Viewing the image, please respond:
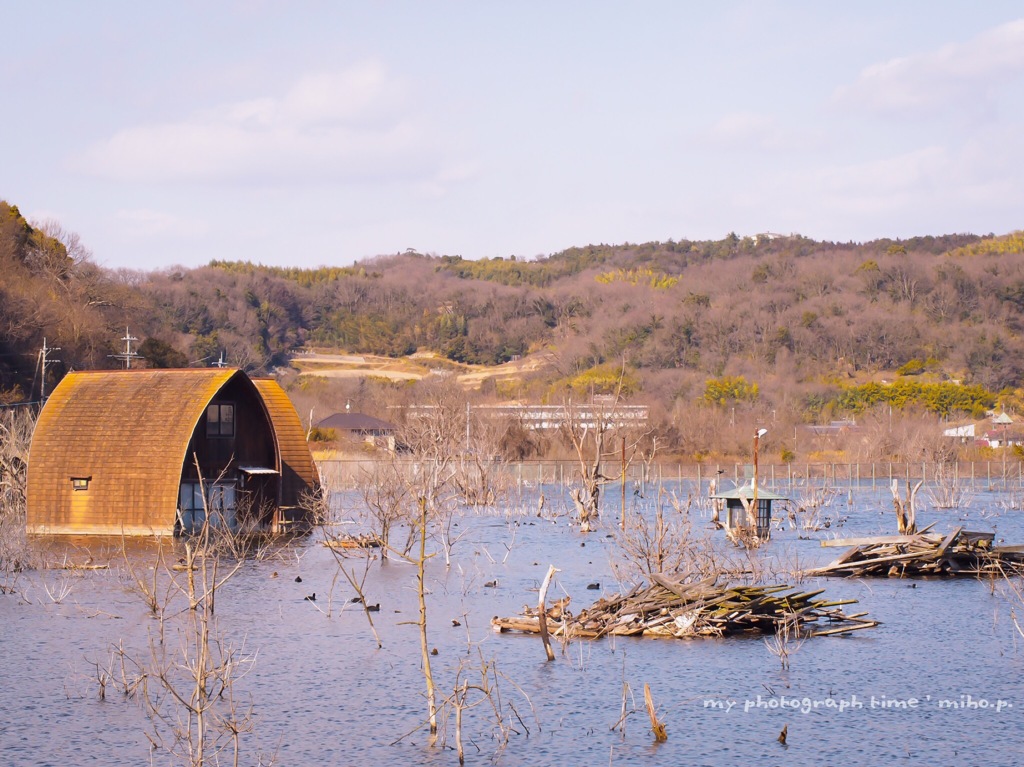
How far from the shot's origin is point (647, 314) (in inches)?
5866

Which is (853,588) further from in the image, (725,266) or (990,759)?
(725,266)

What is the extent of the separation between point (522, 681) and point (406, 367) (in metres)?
130

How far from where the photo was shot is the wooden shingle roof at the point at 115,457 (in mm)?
41406

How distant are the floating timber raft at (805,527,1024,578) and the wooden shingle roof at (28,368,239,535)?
72.3 feet

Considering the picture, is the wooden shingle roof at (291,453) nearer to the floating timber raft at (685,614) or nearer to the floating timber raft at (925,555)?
the floating timber raft at (925,555)

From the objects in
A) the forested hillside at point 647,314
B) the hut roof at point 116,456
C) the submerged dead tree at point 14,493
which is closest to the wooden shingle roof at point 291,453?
the hut roof at point 116,456

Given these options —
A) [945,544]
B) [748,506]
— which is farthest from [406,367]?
[945,544]

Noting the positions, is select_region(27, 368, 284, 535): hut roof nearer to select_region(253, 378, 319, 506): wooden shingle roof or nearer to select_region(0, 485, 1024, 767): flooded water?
select_region(253, 378, 319, 506): wooden shingle roof

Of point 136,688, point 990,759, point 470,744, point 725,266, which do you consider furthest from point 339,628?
point 725,266

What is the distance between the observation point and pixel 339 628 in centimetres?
2597

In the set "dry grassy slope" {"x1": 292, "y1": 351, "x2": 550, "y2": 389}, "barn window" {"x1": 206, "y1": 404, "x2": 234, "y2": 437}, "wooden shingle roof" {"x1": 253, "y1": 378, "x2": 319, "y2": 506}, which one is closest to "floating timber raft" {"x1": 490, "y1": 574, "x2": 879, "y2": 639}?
"barn window" {"x1": 206, "y1": 404, "x2": 234, "y2": 437}

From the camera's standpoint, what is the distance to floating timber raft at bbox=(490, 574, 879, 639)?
23.4 metres

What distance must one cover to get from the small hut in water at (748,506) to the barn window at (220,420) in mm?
18443

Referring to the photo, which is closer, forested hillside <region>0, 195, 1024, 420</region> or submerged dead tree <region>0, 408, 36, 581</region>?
submerged dead tree <region>0, 408, 36, 581</region>
